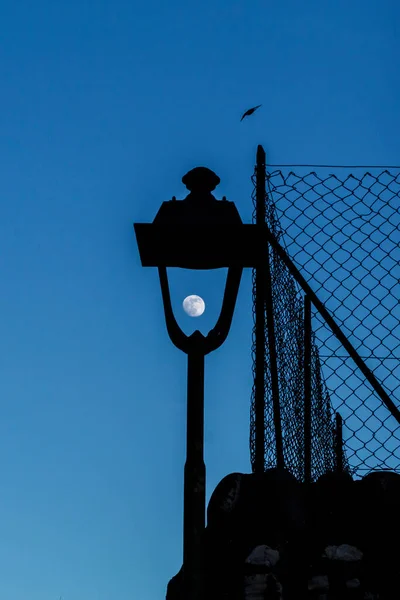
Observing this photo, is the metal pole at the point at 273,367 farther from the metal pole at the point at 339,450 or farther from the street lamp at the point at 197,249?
the metal pole at the point at 339,450

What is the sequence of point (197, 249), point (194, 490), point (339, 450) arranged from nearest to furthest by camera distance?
1. point (194, 490)
2. point (197, 249)
3. point (339, 450)

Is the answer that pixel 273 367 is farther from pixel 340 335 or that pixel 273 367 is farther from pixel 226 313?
pixel 226 313

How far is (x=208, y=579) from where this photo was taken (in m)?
2.69

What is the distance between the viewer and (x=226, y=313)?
2.72 m

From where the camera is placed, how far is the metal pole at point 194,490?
2.40m

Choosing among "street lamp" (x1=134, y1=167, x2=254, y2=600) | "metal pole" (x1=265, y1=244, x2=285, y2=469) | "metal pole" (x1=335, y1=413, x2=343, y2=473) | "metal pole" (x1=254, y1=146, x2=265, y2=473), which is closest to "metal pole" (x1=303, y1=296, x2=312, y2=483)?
"metal pole" (x1=265, y1=244, x2=285, y2=469)

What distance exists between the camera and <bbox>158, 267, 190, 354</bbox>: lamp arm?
2.68 metres

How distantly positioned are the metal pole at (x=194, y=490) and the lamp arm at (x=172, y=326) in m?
0.07

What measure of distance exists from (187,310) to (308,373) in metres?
1.04

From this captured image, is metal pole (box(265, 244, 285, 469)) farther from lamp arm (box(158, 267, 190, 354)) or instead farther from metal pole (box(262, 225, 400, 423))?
lamp arm (box(158, 267, 190, 354))

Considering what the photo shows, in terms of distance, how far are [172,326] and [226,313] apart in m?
0.17

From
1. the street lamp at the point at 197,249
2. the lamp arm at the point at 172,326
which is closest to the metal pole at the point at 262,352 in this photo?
the street lamp at the point at 197,249

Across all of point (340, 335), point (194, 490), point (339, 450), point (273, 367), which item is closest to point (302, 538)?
point (194, 490)

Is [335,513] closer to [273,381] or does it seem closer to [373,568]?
[373,568]
